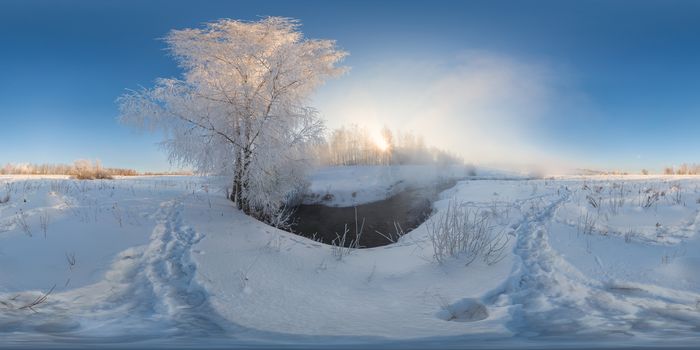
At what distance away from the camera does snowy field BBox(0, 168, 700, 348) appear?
11.8 feet

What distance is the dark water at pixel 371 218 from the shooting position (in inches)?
502

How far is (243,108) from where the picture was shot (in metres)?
10.1

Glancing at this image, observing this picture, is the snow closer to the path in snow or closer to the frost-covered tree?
the frost-covered tree

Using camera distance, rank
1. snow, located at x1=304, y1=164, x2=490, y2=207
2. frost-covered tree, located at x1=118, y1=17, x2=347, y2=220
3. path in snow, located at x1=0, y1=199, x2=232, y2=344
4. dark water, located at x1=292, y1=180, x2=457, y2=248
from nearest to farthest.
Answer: path in snow, located at x1=0, y1=199, x2=232, y2=344 < frost-covered tree, located at x1=118, y1=17, x2=347, y2=220 < dark water, located at x1=292, y1=180, x2=457, y2=248 < snow, located at x1=304, y1=164, x2=490, y2=207

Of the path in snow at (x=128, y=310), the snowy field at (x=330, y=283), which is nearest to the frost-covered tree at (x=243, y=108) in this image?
the snowy field at (x=330, y=283)

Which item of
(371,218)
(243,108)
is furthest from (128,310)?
(371,218)

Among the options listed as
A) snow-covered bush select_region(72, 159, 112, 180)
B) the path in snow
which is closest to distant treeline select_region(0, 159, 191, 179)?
snow-covered bush select_region(72, 159, 112, 180)

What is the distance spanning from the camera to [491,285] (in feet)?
16.5

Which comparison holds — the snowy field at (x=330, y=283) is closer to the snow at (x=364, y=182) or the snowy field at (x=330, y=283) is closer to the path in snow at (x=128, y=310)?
the path in snow at (x=128, y=310)

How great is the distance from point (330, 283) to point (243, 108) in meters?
6.17

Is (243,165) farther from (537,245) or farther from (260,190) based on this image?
(537,245)

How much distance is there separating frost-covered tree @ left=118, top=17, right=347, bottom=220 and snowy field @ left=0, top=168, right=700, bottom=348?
184cm

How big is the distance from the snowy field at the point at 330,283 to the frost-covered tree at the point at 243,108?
1.84 m

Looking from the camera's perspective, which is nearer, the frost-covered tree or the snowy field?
the snowy field
